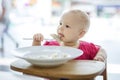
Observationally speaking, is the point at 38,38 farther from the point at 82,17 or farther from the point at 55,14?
the point at 55,14

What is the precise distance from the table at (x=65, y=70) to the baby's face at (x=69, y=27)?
0.88ft

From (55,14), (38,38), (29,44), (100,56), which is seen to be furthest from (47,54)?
A: (55,14)

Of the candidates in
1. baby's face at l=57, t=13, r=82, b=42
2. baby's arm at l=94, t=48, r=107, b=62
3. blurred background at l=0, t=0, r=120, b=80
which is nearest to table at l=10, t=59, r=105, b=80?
baby's arm at l=94, t=48, r=107, b=62

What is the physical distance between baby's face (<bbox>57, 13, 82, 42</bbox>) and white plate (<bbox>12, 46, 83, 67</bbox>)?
15 cm

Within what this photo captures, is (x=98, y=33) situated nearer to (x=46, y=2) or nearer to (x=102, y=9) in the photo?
(x=102, y=9)

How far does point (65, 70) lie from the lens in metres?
0.99

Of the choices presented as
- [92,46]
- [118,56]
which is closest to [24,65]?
[92,46]

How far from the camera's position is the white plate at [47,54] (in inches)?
39.0

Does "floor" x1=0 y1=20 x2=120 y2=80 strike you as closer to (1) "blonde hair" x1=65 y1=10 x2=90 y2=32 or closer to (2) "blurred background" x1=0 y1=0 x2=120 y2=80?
(2) "blurred background" x1=0 y1=0 x2=120 y2=80

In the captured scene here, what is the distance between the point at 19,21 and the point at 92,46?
3.97 meters

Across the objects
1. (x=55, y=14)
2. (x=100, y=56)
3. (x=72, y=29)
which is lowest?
(x=55, y=14)

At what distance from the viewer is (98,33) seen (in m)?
4.87

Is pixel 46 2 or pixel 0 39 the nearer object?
pixel 0 39

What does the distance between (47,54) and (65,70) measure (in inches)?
7.2
